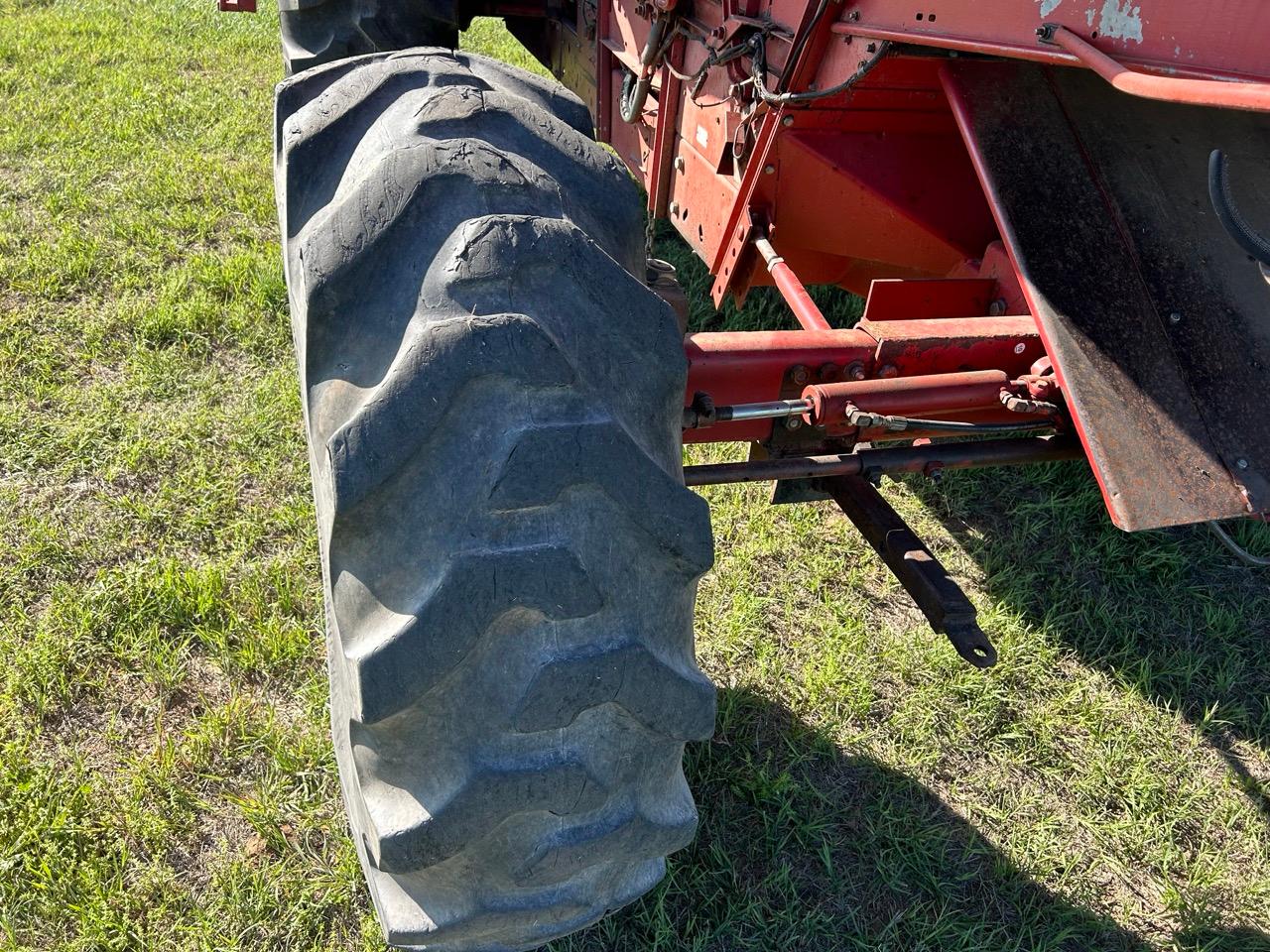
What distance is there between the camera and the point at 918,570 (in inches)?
76.9

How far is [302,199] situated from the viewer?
1.58 metres

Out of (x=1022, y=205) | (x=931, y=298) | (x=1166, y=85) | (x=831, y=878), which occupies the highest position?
(x=1166, y=85)

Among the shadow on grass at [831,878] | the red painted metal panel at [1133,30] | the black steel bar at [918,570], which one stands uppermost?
the red painted metal panel at [1133,30]

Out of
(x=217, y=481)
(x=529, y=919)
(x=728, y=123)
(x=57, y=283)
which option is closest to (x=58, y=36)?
(x=57, y=283)

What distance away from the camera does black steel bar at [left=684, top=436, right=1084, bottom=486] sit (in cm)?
194

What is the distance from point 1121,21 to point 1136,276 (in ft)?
2.03

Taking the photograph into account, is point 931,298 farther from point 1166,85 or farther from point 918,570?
point 1166,85

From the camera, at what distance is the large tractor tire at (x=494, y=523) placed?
123cm

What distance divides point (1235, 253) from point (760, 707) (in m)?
1.47

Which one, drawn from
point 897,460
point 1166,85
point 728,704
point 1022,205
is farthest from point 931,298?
point 728,704

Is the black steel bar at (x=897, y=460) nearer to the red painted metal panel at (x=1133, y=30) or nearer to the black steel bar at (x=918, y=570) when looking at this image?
the black steel bar at (x=918, y=570)

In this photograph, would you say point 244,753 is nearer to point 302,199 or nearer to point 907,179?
point 302,199

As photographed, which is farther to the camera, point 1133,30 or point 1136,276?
point 1136,276

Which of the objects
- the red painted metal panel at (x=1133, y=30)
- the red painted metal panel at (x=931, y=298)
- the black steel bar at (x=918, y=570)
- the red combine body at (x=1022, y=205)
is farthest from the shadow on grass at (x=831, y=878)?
the red painted metal panel at (x=1133, y=30)
